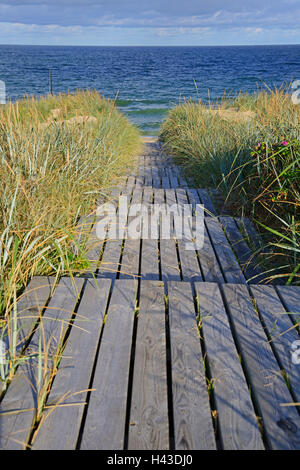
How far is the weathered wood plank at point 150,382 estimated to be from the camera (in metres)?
1.14

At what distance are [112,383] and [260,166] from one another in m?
2.46

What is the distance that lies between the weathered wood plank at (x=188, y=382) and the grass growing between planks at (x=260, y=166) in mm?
606

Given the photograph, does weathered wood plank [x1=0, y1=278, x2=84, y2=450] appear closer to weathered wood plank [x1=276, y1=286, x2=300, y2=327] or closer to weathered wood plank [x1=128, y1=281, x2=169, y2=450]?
weathered wood plank [x1=128, y1=281, x2=169, y2=450]

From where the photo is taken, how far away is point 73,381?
1.34 meters

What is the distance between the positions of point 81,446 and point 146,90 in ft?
67.5

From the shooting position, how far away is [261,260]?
2.44 metres

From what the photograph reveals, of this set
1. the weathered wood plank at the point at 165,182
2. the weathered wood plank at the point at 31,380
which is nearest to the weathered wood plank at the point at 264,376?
the weathered wood plank at the point at 31,380

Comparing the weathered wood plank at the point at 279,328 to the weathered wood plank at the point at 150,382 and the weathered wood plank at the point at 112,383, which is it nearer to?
the weathered wood plank at the point at 150,382

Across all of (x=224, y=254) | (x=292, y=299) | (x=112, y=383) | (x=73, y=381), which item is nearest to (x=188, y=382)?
(x=112, y=383)

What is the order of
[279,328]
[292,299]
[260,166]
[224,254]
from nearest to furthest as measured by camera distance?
[279,328]
[292,299]
[224,254]
[260,166]

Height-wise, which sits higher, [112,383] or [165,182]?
[165,182]

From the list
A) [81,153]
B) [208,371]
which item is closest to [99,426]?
[208,371]

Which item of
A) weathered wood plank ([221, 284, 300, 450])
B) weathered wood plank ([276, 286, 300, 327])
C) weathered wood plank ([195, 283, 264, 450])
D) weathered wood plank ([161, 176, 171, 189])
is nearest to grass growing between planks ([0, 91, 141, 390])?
weathered wood plank ([161, 176, 171, 189])

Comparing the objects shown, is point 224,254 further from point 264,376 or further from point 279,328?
point 264,376
